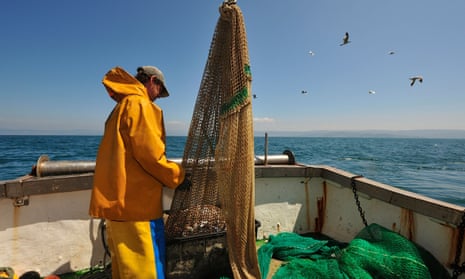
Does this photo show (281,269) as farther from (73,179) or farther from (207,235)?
(73,179)

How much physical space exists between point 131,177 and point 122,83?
780 mm

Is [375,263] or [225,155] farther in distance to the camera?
[375,263]

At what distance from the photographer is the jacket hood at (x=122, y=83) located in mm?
1875

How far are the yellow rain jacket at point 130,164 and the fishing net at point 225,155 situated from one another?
53cm

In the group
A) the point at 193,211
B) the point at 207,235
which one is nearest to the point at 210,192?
the point at 193,211

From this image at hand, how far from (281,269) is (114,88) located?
2.49 m

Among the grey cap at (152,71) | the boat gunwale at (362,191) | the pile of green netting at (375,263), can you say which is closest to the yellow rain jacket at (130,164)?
the grey cap at (152,71)

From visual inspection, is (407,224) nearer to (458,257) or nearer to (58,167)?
(458,257)

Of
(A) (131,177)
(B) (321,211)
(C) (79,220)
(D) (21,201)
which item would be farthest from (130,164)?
(B) (321,211)

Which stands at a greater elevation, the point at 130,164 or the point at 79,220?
the point at 130,164

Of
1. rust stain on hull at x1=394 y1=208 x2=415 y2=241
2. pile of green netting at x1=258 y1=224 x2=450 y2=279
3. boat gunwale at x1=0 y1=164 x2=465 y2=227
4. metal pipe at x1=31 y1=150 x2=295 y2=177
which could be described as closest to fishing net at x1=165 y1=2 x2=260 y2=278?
pile of green netting at x1=258 y1=224 x2=450 y2=279

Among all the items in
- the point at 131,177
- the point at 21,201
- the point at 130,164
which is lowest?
the point at 21,201

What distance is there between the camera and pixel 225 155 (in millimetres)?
2113

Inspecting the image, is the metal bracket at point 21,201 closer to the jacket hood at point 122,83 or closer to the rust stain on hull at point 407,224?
the jacket hood at point 122,83
